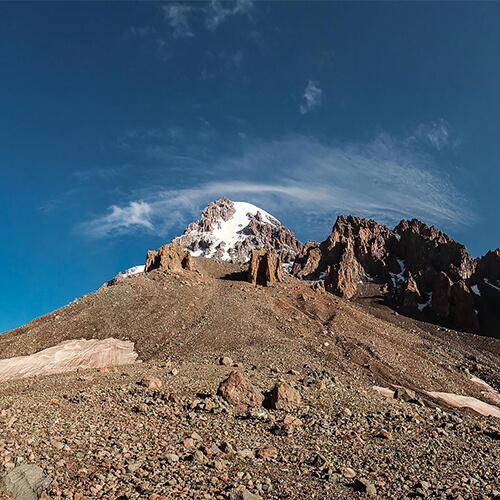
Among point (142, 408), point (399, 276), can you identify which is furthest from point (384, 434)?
point (399, 276)

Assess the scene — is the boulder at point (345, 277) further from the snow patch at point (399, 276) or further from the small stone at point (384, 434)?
the small stone at point (384, 434)

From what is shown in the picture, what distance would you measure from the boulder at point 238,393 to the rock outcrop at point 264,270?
56.4 meters

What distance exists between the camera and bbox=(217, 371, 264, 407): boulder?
734 inches

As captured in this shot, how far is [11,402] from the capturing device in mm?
15711

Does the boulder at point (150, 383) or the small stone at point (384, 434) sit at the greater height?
the boulder at point (150, 383)

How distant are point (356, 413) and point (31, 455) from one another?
16.9 metres

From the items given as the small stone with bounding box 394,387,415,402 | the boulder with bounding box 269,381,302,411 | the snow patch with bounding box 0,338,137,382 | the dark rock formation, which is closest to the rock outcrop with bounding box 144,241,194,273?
the snow patch with bounding box 0,338,137,382

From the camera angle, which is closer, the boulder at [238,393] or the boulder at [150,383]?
the boulder at [238,393]

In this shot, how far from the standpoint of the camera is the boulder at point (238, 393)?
1864 cm

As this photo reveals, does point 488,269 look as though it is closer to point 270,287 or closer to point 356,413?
point 270,287

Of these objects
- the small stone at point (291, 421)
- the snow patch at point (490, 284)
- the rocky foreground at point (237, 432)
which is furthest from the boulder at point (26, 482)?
the snow patch at point (490, 284)

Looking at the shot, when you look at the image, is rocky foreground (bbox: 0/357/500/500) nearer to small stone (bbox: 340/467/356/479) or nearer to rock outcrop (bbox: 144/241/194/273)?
small stone (bbox: 340/467/356/479)

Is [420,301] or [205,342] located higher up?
[420,301]

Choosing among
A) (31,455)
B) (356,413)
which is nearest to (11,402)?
(31,455)
